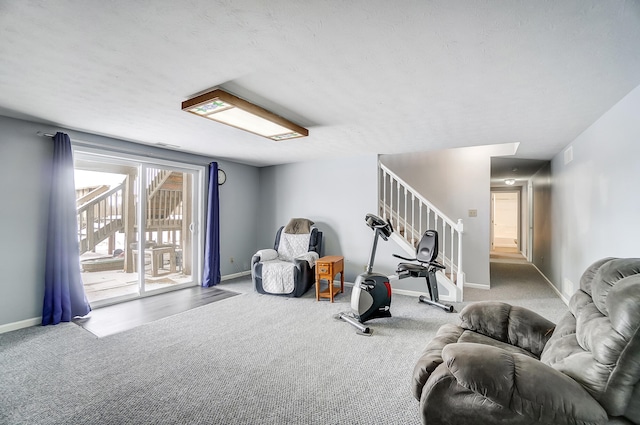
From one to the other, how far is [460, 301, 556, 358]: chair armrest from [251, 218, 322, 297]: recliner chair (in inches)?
98.7

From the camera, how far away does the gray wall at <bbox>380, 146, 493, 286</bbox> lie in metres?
4.62

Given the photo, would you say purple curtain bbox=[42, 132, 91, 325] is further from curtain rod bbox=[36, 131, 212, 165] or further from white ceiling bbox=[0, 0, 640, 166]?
white ceiling bbox=[0, 0, 640, 166]

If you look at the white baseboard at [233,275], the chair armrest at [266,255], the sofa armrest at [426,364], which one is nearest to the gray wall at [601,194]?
the sofa armrest at [426,364]

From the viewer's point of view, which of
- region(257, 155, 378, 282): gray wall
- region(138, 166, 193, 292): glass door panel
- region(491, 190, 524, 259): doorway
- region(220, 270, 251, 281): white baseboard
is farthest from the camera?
region(491, 190, 524, 259): doorway

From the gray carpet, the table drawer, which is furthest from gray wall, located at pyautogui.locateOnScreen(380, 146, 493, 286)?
the table drawer

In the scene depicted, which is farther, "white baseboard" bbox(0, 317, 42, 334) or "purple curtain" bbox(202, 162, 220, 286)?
"purple curtain" bbox(202, 162, 220, 286)

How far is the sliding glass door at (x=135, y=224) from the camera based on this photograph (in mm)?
3912

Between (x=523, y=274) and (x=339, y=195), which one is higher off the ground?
(x=339, y=195)

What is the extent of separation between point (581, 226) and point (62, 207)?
5.95 metres

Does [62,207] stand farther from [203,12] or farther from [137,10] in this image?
[203,12]

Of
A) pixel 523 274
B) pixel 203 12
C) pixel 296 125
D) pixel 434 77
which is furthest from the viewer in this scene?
pixel 523 274

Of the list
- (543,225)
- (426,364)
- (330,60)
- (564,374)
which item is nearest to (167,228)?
(330,60)

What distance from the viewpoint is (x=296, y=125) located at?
9.92ft

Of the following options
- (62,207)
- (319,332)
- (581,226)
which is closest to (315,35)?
(319,332)
